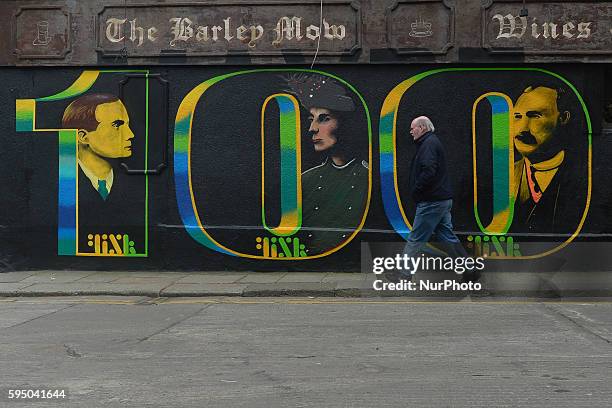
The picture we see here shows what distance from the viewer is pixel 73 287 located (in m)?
9.98

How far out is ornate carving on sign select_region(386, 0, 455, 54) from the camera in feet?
35.5

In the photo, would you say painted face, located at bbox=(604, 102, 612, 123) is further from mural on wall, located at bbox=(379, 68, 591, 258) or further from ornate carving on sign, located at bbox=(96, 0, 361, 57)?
ornate carving on sign, located at bbox=(96, 0, 361, 57)

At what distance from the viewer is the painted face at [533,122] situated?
10859 mm

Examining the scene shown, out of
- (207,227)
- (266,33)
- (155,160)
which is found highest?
(266,33)

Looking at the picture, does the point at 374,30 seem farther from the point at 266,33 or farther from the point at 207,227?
the point at 207,227

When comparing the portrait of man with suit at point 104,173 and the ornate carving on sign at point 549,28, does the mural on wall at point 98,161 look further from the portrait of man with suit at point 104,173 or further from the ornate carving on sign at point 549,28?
the ornate carving on sign at point 549,28

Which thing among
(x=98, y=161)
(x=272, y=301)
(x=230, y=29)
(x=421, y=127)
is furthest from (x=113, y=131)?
(x=421, y=127)

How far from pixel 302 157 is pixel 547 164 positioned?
3737 mm

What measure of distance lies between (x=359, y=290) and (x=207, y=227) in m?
2.97

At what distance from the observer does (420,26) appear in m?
10.8

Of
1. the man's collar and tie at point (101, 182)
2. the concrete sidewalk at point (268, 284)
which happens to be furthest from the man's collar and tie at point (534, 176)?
the man's collar and tie at point (101, 182)

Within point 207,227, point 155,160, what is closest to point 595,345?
point 207,227

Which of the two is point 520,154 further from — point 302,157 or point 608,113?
point 302,157

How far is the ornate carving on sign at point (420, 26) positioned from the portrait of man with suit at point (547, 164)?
150 cm
